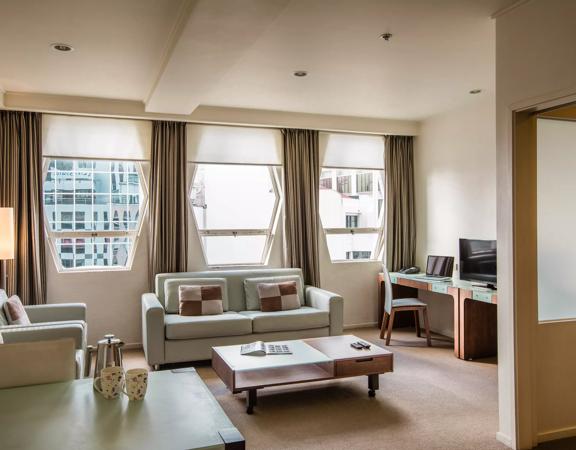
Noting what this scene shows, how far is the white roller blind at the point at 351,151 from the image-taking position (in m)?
6.40

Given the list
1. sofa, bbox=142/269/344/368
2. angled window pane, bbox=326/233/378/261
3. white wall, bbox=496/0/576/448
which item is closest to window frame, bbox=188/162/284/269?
sofa, bbox=142/269/344/368

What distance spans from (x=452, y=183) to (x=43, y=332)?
4.53 meters

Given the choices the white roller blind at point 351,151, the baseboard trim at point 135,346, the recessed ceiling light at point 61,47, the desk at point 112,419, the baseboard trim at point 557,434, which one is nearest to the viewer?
the desk at point 112,419

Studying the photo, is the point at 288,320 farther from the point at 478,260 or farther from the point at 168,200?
the point at 478,260

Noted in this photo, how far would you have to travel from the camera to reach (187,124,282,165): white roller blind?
229 inches

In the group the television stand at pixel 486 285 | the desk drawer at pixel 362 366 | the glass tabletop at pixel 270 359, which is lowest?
the desk drawer at pixel 362 366

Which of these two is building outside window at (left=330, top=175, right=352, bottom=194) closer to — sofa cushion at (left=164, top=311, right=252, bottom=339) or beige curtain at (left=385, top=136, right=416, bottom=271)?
beige curtain at (left=385, top=136, right=416, bottom=271)

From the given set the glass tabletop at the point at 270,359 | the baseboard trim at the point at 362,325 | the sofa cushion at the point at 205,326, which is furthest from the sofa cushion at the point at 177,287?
the baseboard trim at the point at 362,325

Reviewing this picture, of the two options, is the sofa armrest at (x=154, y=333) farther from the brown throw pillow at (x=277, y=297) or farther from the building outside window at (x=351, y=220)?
the building outside window at (x=351, y=220)

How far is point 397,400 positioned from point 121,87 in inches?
144

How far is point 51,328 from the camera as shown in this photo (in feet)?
12.1

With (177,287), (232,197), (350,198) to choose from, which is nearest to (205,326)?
(177,287)

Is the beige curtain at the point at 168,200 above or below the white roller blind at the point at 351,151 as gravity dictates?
below

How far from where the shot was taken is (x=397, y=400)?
3863 millimetres
